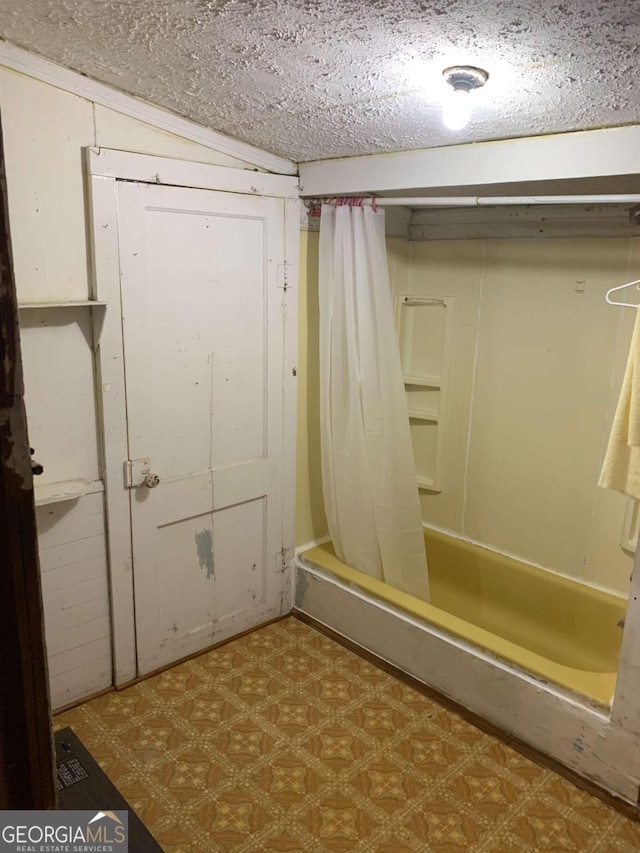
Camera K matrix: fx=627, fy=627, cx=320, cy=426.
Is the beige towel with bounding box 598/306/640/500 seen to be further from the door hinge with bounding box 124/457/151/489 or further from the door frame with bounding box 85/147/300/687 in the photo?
the door hinge with bounding box 124/457/151/489

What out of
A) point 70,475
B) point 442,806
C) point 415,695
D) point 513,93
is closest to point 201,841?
point 442,806

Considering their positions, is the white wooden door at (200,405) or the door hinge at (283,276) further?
the door hinge at (283,276)

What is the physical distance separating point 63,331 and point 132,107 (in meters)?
0.76

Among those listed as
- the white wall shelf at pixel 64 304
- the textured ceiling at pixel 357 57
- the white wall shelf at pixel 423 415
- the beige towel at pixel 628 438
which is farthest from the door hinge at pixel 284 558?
the textured ceiling at pixel 357 57

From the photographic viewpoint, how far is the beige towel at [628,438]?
1.71m

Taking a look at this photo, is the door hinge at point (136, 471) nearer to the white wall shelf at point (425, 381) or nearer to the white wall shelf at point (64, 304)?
the white wall shelf at point (64, 304)

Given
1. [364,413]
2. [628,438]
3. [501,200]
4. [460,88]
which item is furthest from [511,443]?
[460,88]

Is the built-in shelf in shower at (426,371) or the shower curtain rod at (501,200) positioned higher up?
the shower curtain rod at (501,200)

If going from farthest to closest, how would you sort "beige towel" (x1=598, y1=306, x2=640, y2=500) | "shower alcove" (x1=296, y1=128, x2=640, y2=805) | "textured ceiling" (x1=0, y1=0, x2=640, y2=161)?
1. "shower alcove" (x1=296, y1=128, x2=640, y2=805)
2. "beige towel" (x1=598, y1=306, x2=640, y2=500)
3. "textured ceiling" (x1=0, y1=0, x2=640, y2=161)

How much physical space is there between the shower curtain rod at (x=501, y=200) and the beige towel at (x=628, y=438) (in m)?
0.36

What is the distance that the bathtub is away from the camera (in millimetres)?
2338

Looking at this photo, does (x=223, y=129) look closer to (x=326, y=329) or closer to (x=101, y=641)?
(x=326, y=329)

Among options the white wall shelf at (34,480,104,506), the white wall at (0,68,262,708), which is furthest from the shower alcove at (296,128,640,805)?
the white wall shelf at (34,480,104,506)

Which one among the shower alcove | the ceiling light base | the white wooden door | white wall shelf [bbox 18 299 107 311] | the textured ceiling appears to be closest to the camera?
the textured ceiling
